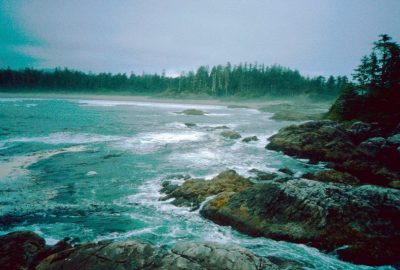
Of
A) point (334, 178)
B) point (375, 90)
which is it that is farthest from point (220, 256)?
point (375, 90)

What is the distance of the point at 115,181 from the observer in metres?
18.2

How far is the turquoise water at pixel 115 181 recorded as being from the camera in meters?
11.6

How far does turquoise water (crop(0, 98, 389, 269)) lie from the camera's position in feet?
38.0

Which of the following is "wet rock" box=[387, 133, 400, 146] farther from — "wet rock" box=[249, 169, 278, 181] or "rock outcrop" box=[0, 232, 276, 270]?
"rock outcrop" box=[0, 232, 276, 270]

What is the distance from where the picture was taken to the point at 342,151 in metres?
23.8

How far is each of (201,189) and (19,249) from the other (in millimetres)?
8832

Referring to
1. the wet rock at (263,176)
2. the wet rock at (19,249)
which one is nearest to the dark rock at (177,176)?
the wet rock at (263,176)

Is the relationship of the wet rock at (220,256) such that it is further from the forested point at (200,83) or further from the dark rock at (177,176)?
the forested point at (200,83)

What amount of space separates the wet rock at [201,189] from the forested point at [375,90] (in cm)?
2470

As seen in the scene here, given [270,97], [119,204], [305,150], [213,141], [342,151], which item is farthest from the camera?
[270,97]

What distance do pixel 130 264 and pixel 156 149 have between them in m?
20.8

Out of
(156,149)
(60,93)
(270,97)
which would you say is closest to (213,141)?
(156,149)

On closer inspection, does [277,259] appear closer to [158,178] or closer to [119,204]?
[119,204]

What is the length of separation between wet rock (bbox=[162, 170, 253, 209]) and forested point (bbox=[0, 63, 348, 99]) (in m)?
106
